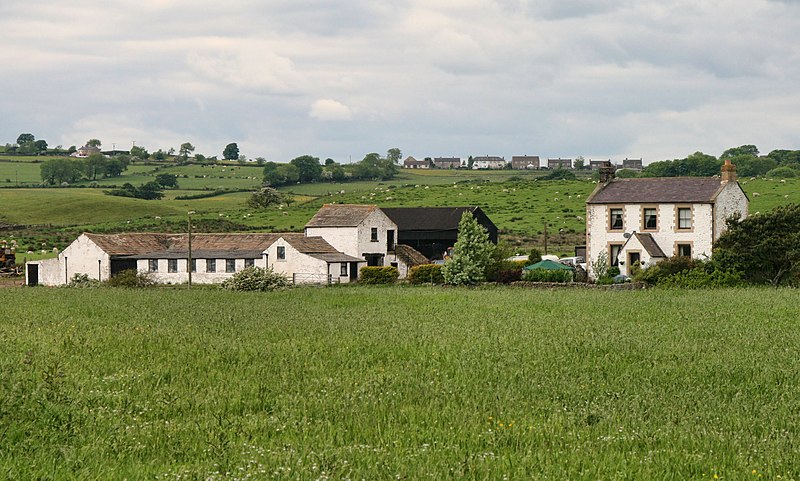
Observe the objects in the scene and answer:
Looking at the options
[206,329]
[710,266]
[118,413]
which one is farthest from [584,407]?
[710,266]

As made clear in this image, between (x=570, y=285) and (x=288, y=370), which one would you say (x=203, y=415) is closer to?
(x=288, y=370)

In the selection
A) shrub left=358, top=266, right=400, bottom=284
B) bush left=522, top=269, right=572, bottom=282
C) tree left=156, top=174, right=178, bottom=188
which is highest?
tree left=156, top=174, right=178, bottom=188

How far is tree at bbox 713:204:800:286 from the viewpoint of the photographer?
55.0 m

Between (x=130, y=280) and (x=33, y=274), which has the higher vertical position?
(x=33, y=274)

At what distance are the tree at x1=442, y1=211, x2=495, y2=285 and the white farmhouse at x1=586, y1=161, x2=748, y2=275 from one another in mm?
6798

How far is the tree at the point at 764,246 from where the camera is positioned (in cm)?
5503

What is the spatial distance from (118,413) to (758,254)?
44461 mm

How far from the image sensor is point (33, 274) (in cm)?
7575

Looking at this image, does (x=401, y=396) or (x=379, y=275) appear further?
(x=379, y=275)

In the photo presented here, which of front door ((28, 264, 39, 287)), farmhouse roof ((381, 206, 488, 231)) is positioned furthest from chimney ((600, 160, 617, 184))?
front door ((28, 264, 39, 287))

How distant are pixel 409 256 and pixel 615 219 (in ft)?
71.1

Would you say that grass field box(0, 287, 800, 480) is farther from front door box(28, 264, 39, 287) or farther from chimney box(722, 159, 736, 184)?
front door box(28, 264, 39, 287)

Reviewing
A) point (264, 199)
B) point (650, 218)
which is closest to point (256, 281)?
point (650, 218)

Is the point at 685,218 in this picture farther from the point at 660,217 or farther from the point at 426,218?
the point at 426,218
